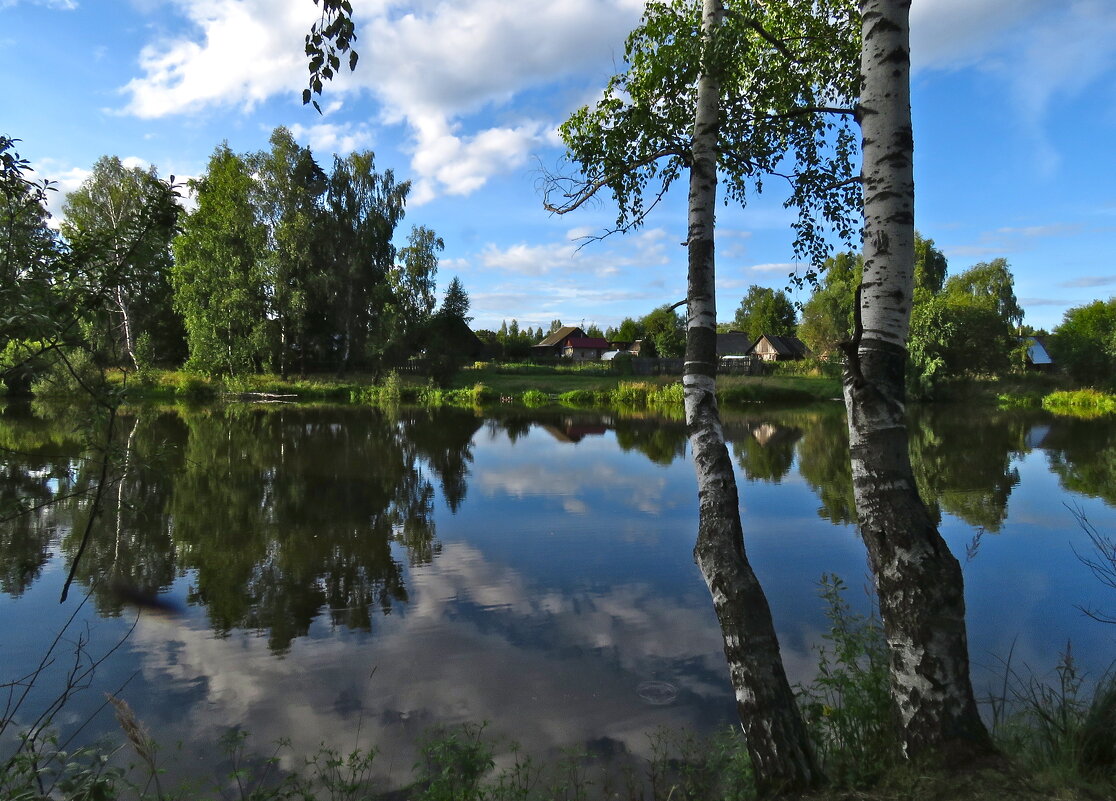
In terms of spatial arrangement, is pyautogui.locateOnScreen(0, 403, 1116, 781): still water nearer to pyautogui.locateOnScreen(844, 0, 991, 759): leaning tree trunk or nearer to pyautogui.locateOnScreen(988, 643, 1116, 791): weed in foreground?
pyautogui.locateOnScreen(988, 643, 1116, 791): weed in foreground

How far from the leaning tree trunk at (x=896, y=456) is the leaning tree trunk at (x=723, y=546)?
0.56 meters

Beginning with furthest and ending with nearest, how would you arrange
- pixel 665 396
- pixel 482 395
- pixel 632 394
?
1. pixel 632 394
2. pixel 665 396
3. pixel 482 395

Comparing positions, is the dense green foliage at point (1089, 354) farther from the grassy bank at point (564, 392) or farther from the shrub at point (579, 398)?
the shrub at point (579, 398)

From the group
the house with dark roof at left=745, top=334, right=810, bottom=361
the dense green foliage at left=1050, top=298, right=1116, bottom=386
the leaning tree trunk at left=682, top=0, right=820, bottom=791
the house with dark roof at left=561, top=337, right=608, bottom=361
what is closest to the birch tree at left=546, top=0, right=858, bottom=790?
the leaning tree trunk at left=682, top=0, right=820, bottom=791

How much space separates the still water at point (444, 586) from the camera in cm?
527

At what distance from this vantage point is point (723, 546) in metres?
3.86

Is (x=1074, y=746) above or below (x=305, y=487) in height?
above

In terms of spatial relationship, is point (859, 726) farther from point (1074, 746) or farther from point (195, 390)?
point (195, 390)

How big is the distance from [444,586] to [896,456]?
622cm

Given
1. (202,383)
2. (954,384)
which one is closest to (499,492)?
(202,383)

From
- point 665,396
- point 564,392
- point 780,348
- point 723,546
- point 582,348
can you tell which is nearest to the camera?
point 723,546

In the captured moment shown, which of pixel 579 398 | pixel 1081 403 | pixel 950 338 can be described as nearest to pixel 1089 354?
pixel 1081 403

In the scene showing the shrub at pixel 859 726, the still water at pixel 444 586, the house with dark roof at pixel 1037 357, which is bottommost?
the still water at pixel 444 586

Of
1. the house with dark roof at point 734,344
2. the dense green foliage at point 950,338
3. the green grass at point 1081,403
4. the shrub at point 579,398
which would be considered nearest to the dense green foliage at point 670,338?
the house with dark roof at point 734,344
